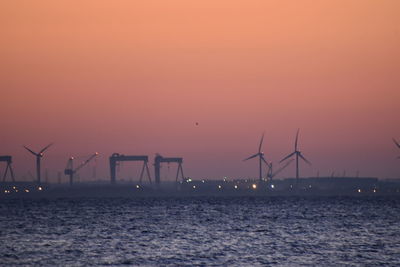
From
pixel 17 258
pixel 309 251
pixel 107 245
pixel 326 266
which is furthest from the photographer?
pixel 107 245

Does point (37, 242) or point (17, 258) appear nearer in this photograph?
point (17, 258)

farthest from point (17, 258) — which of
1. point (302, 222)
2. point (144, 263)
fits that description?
point (302, 222)

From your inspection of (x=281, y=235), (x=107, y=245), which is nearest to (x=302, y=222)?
(x=281, y=235)

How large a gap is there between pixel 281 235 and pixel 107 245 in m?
28.2

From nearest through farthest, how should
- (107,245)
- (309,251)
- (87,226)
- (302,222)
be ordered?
(309,251) < (107,245) < (87,226) < (302,222)

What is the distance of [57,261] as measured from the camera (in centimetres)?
8975

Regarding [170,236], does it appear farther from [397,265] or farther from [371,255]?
[397,265]

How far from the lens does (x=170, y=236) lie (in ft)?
410

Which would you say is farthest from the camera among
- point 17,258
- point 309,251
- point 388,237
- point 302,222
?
point 302,222

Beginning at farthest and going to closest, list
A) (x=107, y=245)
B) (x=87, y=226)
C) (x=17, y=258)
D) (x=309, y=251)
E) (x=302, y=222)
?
(x=302, y=222) → (x=87, y=226) → (x=107, y=245) → (x=309, y=251) → (x=17, y=258)

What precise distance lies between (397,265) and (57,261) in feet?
111

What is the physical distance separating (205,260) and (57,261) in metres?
15.1

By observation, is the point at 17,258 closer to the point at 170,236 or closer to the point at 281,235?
the point at 170,236

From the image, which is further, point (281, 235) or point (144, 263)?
point (281, 235)
